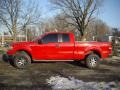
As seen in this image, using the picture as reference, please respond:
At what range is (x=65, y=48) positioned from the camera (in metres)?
15.2

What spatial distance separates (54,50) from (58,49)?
0.22m

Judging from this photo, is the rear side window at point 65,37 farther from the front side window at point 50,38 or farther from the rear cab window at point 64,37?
the front side window at point 50,38

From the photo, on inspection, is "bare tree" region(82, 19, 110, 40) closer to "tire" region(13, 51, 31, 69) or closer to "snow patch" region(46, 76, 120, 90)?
"tire" region(13, 51, 31, 69)

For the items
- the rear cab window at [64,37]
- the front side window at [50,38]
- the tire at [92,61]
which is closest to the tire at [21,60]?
the front side window at [50,38]

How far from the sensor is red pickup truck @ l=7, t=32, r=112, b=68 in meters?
15.0

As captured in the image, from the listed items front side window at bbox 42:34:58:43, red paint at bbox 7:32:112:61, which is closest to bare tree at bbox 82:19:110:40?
red paint at bbox 7:32:112:61

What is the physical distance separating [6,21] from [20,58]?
28646 mm

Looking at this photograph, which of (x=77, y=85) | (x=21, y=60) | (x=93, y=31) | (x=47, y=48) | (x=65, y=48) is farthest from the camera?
(x=93, y=31)

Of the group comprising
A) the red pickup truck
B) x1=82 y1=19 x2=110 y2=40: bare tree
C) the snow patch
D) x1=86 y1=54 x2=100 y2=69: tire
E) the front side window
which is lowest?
the snow patch

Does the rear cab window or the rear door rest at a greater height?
the rear cab window

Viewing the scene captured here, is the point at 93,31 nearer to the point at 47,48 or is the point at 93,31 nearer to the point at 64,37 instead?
the point at 64,37

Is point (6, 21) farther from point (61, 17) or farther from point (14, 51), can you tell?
point (14, 51)

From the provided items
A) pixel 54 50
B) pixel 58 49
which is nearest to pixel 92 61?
pixel 58 49

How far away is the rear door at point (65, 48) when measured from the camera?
49.8 feet
